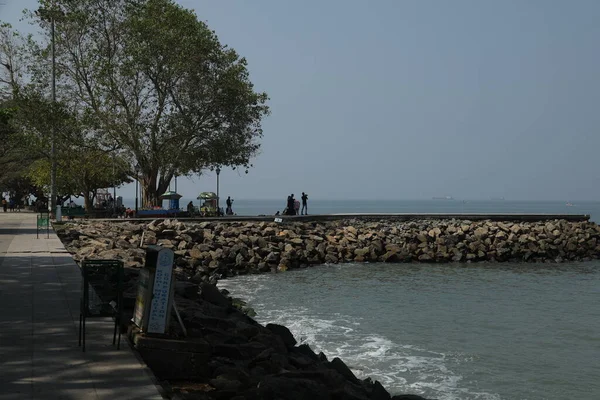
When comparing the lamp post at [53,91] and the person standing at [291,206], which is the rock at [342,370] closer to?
the lamp post at [53,91]

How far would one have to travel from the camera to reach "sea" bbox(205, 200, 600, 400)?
12719 millimetres

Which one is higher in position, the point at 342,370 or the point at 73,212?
the point at 73,212

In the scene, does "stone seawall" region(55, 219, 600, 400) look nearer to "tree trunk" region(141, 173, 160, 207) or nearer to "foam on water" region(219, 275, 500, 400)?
"foam on water" region(219, 275, 500, 400)

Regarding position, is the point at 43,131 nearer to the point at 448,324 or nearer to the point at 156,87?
the point at 156,87

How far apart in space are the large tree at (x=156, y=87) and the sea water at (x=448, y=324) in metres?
16.5

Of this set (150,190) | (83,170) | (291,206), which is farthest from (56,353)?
(83,170)

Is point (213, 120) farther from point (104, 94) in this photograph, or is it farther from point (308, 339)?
point (308, 339)

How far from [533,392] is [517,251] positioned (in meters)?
24.8

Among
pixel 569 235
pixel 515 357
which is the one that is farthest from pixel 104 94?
pixel 515 357

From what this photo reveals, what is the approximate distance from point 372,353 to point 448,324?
4.33 meters

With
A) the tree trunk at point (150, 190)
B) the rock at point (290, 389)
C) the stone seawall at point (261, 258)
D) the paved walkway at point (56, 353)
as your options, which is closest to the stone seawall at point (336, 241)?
the stone seawall at point (261, 258)

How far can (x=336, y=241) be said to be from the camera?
35.0m

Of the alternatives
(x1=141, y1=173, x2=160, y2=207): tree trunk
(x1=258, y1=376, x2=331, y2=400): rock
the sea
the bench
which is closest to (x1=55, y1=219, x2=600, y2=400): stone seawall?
(x1=258, y1=376, x2=331, y2=400): rock

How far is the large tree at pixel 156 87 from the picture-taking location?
1655 inches
